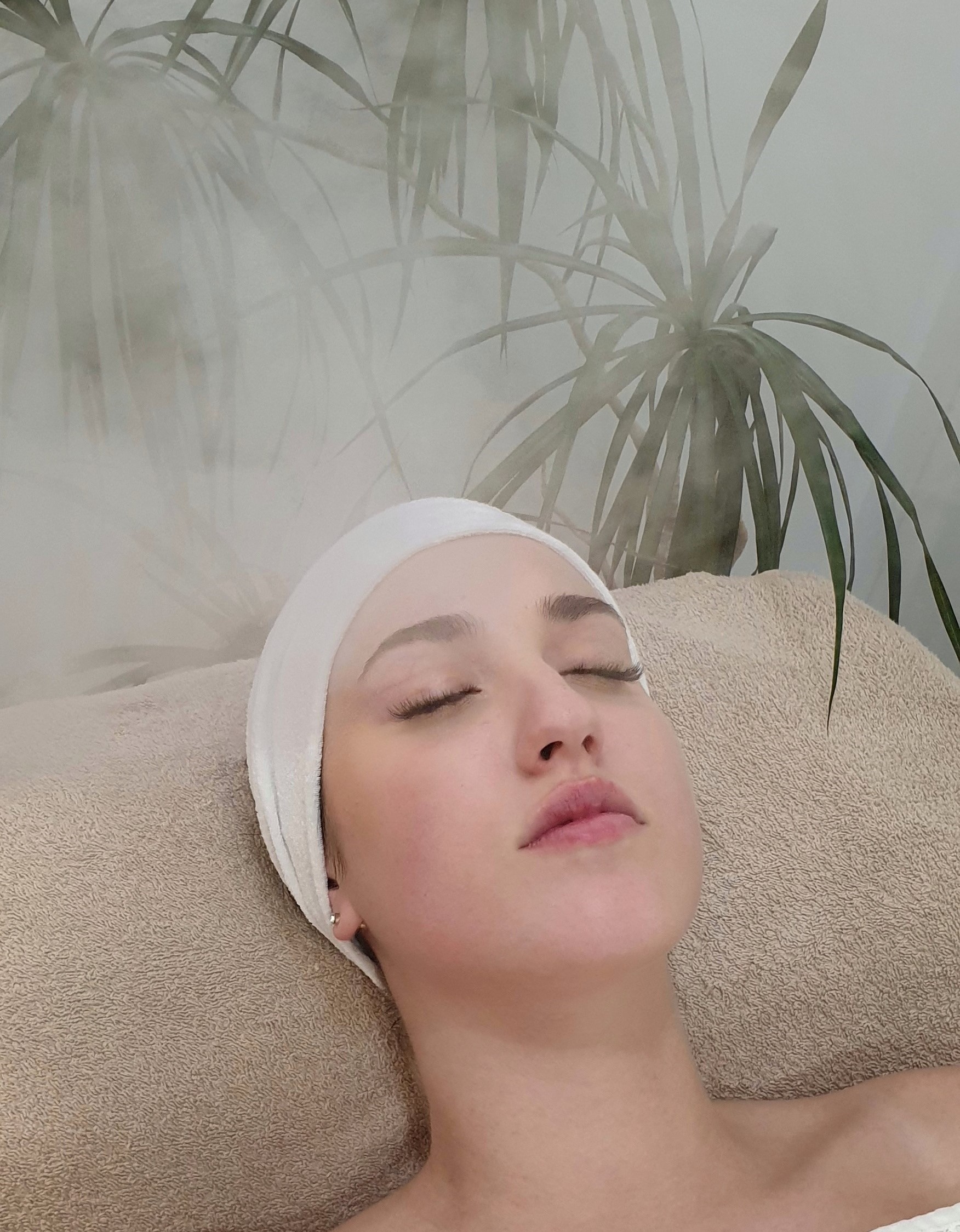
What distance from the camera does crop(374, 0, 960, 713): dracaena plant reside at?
3.82ft

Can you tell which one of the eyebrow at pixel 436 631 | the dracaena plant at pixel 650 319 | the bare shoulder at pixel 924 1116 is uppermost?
the dracaena plant at pixel 650 319

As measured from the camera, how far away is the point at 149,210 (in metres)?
1.04

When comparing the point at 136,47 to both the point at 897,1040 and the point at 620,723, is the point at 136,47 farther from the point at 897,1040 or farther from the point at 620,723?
the point at 897,1040

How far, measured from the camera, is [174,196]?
3.44 feet

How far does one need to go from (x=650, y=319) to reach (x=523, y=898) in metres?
0.82

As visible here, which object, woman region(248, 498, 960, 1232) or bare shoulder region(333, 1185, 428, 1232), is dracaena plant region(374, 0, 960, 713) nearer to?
woman region(248, 498, 960, 1232)

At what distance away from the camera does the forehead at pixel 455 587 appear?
0.90m

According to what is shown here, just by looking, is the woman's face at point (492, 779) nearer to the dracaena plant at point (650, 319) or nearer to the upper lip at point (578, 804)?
the upper lip at point (578, 804)

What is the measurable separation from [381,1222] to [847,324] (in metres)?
1.25

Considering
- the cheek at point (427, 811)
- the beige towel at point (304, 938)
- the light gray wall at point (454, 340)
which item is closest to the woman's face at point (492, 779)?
the cheek at point (427, 811)

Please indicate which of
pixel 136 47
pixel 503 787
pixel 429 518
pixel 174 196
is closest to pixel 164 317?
pixel 174 196

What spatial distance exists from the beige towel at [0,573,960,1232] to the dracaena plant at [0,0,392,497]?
326mm

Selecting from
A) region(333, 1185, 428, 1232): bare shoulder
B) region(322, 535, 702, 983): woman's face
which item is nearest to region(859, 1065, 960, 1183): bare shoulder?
region(322, 535, 702, 983): woman's face

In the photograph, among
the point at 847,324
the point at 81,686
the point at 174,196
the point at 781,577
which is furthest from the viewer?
the point at 847,324
